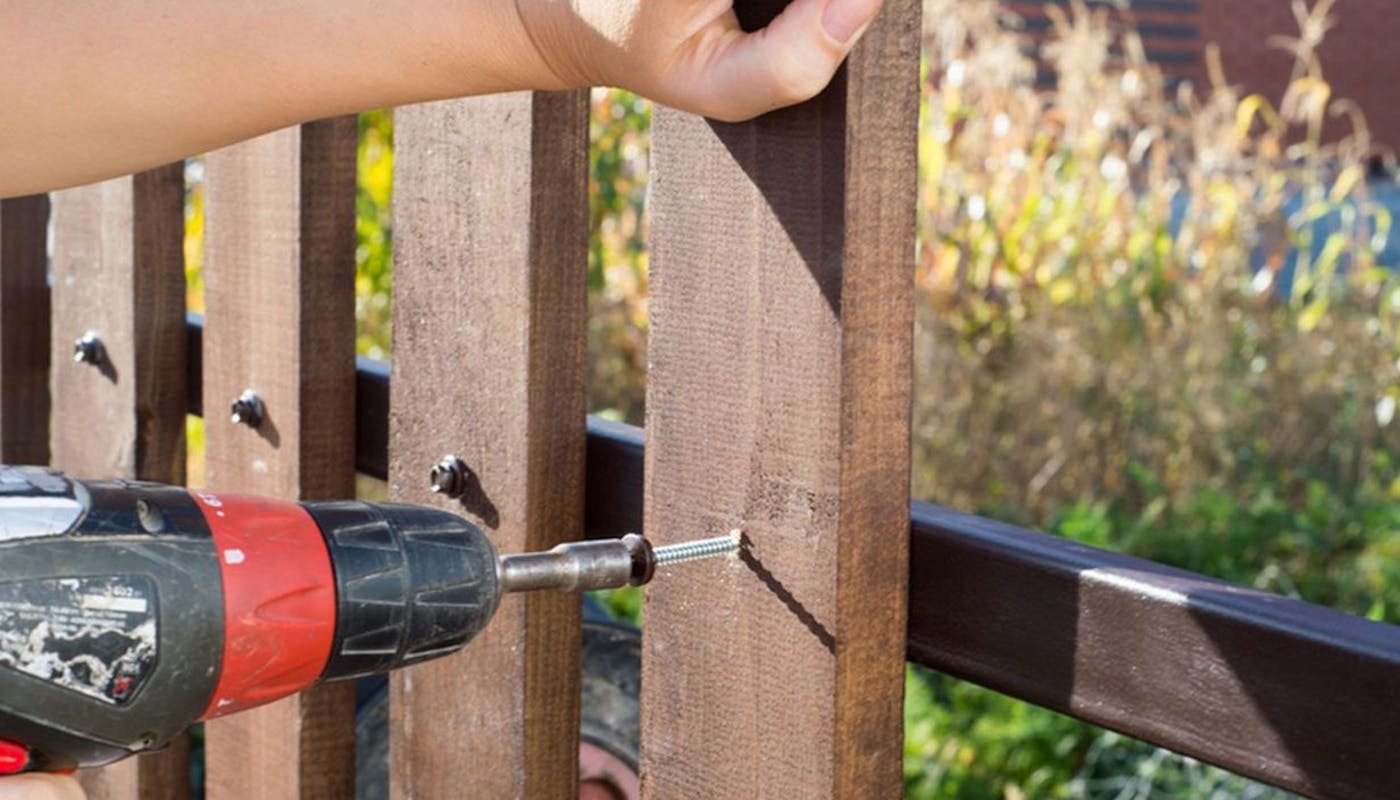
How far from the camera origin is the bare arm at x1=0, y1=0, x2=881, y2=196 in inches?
42.8

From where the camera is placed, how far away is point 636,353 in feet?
15.5

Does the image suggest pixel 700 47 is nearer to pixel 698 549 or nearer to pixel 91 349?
pixel 698 549

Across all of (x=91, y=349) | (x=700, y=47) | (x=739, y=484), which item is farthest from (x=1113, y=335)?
(x=700, y=47)

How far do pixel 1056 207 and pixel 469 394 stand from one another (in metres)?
3.50

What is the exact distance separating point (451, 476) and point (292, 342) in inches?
12.0

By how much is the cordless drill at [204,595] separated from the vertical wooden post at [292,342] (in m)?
0.52

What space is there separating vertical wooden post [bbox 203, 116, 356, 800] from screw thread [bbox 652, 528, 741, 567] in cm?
56

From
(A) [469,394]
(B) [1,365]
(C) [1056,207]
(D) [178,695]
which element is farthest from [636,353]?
(D) [178,695]

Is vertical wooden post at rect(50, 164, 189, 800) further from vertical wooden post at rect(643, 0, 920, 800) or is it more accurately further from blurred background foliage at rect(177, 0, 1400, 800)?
blurred background foliage at rect(177, 0, 1400, 800)

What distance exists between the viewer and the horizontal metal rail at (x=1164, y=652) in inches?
39.2

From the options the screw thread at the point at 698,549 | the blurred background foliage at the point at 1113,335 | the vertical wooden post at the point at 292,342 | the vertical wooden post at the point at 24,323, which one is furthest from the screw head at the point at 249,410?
the blurred background foliage at the point at 1113,335

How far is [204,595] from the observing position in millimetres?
1090

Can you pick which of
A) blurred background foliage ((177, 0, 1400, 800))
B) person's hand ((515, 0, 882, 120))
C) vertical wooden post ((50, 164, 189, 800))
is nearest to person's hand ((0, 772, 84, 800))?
person's hand ((515, 0, 882, 120))

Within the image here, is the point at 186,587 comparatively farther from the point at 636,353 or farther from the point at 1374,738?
the point at 636,353
